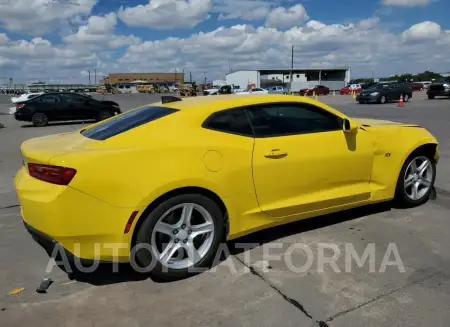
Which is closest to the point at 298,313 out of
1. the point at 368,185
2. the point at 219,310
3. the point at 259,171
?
the point at 219,310

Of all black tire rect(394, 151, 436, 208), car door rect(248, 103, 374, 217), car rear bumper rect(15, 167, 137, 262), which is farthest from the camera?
black tire rect(394, 151, 436, 208)

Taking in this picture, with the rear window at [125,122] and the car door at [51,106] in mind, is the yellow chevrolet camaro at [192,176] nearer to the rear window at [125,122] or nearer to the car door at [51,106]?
the rear window at [125,122]

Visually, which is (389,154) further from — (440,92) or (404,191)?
(440,92)

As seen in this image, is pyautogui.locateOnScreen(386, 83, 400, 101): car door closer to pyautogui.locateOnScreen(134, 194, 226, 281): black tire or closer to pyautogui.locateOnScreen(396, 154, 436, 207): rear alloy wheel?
pyautogui.locateOnScreen(396, 154, 436, 207): rear alloy wheel

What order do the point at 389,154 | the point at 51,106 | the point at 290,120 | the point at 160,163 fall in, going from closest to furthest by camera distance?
the point at 160,163 → the point at 290,120 → the point at 389,154 → the point at 51,106

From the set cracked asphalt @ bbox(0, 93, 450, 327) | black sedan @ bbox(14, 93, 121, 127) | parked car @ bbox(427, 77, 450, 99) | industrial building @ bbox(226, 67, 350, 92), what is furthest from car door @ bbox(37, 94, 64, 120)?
industrial building @ bbox(226, 67, 350, 92)

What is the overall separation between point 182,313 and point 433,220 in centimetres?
316

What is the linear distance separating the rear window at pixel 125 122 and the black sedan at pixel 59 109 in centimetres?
1460

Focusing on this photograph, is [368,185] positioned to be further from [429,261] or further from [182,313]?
[182,313]

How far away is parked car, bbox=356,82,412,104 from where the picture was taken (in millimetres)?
26547

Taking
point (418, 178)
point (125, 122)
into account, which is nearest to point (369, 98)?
point (418, 178)

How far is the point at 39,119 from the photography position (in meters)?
17.0

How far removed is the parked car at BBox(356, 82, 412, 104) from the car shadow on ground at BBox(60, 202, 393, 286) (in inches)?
923

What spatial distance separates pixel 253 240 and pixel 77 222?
5.96ft
